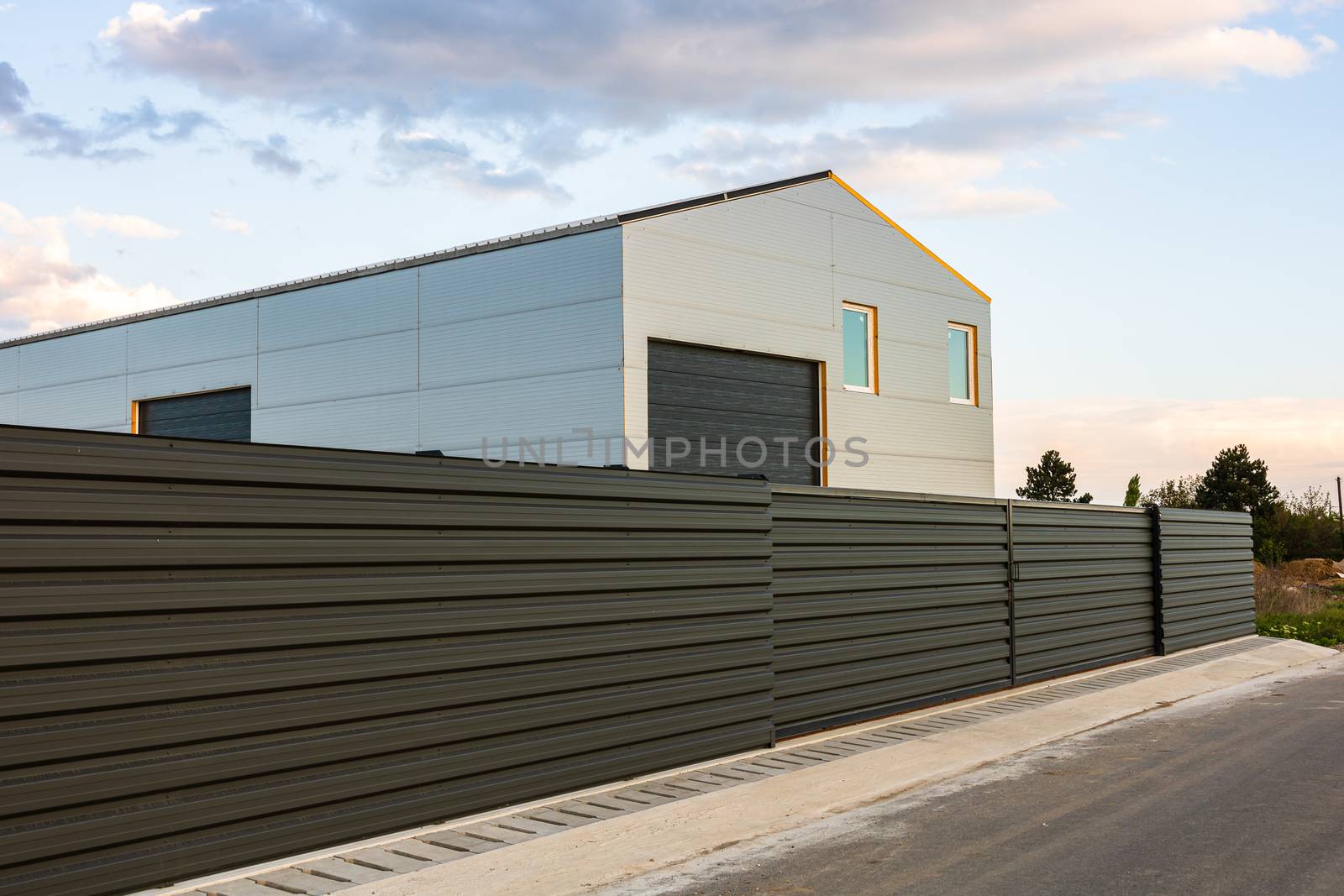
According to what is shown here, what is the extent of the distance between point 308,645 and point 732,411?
14.3 m

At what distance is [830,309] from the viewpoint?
22219 millimetres

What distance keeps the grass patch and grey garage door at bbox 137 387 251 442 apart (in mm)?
18953

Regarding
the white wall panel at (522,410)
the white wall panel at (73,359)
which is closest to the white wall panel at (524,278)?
the white wall panel at (522,410)

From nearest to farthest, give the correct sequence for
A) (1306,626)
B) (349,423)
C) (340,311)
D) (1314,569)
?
(1306,626) < (349,423) < (340,311) < (1314,569)

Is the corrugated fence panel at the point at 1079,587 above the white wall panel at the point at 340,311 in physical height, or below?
below

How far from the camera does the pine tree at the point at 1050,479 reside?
225ft

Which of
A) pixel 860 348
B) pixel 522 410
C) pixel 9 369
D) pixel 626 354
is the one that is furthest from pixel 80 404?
pixel 860 348

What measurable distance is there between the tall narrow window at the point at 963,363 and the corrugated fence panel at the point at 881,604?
13.1m

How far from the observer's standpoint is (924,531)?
1154cm

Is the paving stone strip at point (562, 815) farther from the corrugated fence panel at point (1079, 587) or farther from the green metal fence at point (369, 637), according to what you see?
the corrugated fence panel at point (1079, 587)

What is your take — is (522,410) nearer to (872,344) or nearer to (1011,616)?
(872,344)

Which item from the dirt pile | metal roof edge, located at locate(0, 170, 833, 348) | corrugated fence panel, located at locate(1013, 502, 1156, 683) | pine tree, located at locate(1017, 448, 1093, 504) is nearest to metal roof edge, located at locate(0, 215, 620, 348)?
metal roof edge, located at locate(0, 170, 833, 348)

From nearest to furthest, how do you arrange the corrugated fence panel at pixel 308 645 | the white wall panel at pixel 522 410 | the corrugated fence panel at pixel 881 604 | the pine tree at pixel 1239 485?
1. the corrugated fence panel at pixel 308 645
2. the corrugated fence panel at pixel 881 604
3. the white wall panel at pixel 522 410
4. the pine tree at pixel 1239 485

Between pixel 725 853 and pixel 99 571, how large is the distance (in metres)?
3.43
